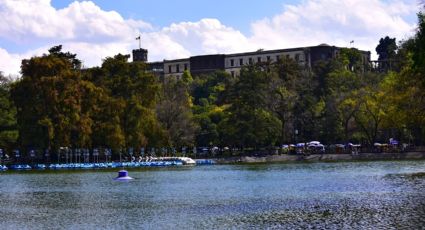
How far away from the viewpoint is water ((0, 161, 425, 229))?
36594mm

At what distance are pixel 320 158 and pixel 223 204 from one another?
255 feet

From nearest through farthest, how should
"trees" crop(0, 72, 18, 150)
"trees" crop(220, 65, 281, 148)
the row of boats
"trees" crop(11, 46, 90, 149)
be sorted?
"trees" crop(11, 46, 90, 149) < the row of boats < "trees" crop(0, 72, 18, 150) < "trees" crop(220, 65, 281, 148)

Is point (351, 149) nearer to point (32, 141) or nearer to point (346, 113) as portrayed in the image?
point (346, 113)

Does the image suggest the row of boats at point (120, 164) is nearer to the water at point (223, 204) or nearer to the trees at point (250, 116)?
the trees at point (250, 116)

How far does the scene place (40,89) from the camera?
102 metres

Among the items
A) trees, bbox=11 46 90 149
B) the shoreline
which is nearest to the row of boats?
trees, bbox=11 46 90 149

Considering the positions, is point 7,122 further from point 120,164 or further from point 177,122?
point 177,122

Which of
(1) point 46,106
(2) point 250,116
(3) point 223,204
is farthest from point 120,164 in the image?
(3) point 223,204

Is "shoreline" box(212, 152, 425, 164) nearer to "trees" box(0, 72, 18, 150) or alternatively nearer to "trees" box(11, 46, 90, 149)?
"trees" box(11, 46, 90, 149)

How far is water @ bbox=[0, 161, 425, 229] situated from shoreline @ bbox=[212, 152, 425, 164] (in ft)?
167

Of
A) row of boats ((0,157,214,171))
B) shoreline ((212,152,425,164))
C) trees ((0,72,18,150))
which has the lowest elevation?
row of boats ((0,157,214,171))

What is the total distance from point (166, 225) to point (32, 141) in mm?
70751

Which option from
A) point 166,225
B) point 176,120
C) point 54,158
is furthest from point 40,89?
point 166,225

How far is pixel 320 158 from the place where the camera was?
121938 millimetres
